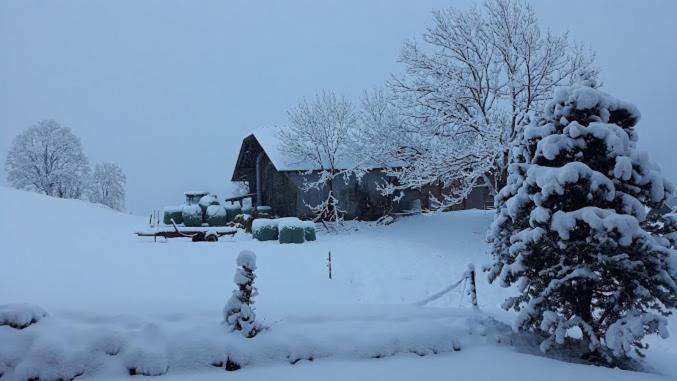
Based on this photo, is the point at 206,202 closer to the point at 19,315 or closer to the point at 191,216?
the point at 191,216

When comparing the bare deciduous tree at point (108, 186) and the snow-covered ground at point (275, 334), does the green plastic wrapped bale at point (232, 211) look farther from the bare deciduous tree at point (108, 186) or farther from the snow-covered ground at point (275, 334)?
the bare deciduous tree at point (108, 186)

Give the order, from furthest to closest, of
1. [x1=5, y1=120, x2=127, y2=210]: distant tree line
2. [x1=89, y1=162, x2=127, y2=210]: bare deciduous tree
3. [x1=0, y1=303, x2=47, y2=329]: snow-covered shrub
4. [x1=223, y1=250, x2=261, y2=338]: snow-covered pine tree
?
[x1=89, y1=162, x2=127, y2=210]: bare deciduous tree
[x1=5, y1=120, x2=127, y2=210]: distant tree line
[x1=223, y1=250, x2=261, y2=338]: snow-covered pine tree
[x1=0, y1=303, x2=47, y2=329]: snow-covered shrub

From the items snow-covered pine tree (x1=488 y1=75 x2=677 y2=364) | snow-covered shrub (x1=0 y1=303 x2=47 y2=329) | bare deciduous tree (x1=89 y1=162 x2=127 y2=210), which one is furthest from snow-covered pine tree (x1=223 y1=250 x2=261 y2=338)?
bare deciduous tree (x1=89 y1=162 x2=127 y2=210)

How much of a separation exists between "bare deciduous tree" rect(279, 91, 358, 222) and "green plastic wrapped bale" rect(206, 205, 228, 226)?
20.9 feet

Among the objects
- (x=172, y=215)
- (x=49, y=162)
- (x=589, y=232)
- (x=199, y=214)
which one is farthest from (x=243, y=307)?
(x=49, y=162)

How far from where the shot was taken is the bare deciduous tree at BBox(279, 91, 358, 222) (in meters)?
26.9

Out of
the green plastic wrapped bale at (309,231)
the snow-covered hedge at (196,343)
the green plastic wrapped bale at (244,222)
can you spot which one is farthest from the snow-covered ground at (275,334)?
the green plastic wrapped bale at (244,222)

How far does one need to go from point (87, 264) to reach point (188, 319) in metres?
9.59

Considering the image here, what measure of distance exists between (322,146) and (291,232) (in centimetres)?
957

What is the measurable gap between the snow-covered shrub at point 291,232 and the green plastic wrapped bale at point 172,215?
500 inches

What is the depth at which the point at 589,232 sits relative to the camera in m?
6.34

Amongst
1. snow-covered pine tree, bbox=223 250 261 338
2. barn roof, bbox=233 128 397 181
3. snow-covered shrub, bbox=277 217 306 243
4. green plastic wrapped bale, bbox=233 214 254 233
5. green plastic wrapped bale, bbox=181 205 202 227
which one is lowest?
snow-covered pine tree, bbox=223 250 261 338

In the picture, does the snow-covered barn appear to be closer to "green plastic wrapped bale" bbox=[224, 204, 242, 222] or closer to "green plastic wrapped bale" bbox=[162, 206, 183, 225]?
"green plastic wrapped bale" bbox=[224, 204, 242, 222]

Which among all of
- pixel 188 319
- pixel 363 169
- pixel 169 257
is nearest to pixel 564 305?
pixel 188 319
